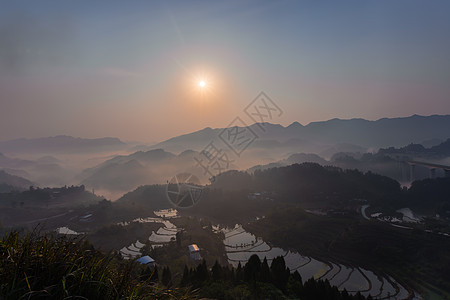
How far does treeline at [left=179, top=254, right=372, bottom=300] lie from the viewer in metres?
13.0

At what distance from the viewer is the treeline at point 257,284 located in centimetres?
1298

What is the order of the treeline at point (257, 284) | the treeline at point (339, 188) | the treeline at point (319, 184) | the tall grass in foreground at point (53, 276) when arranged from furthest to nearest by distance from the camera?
1. the treeline at point (319, 184)
2. the treeline at point (339, 188)
3. the treeline at point (257, 284)
4. the tall grass in foreground at point (53, 276)

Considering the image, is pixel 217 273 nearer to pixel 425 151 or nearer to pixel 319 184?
pixel 319 184

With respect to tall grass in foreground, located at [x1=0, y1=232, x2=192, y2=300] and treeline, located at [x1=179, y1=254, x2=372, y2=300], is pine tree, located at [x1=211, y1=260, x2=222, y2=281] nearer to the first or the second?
treeline, located at [x1=179, y1=254, x2=372, y2=300]

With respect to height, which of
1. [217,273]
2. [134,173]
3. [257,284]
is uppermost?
[134,173]

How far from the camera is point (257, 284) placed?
1437 centimetres

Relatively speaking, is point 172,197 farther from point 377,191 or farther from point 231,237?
point 377,191

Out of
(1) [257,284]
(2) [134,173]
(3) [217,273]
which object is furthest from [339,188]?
(2) [134,173]

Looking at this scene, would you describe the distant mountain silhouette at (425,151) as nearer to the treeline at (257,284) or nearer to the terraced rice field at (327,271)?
the terraced rice field at (327,271)

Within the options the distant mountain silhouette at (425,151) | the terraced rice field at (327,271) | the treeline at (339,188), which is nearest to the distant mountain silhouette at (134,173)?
the treeline at (339,188)

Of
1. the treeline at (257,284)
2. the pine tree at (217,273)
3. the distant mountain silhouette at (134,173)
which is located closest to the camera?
the treeline at (257,284)

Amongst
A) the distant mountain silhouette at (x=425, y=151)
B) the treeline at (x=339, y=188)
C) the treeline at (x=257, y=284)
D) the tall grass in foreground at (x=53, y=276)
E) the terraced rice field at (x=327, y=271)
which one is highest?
the distant mountain silhouette at (x=425, y=151)

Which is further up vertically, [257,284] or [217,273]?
[217,273]

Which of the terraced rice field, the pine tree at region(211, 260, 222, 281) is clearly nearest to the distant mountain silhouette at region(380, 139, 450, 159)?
the terraced rice field
